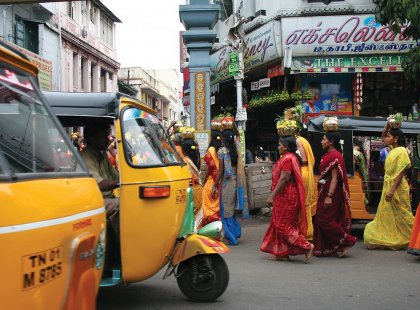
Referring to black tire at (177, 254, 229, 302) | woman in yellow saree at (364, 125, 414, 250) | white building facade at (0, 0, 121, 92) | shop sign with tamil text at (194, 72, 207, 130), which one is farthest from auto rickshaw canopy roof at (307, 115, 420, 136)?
white building facade at (0, 0, 121, 92)

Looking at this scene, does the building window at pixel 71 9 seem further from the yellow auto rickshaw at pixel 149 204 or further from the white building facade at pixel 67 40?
the yellow auto rickshaw at pixel 149 204

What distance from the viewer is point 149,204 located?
4434mm

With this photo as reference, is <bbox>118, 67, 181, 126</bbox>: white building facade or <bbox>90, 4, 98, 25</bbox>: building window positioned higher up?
<bbox>90, 4, 98, 25</bbox>: building window

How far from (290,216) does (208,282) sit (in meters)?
2.27

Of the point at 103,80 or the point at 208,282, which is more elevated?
the point at 103,80

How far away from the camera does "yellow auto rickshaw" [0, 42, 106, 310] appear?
2.00 metres

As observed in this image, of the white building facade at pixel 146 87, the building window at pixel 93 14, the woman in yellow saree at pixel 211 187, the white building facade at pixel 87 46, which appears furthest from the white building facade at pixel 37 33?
the woman in yellow saree at pixel 211 187

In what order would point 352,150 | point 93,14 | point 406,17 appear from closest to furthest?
point 352,150, point 406,17, point 93,14

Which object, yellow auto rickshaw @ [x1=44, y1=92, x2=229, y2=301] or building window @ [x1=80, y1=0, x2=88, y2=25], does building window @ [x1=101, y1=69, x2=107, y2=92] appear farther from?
yellow auto rickshaw @ [x1=44, y1=92, x2=229, y2=301]

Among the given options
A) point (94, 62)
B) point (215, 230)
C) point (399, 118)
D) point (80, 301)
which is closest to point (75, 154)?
point (80, 301)

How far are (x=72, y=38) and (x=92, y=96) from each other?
85.9ft

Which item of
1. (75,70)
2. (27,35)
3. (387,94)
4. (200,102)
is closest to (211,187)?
(200,102)

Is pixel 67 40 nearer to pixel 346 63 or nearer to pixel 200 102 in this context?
pixel 200 102

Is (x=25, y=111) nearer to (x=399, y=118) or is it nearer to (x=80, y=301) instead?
(x=80, y=301)
